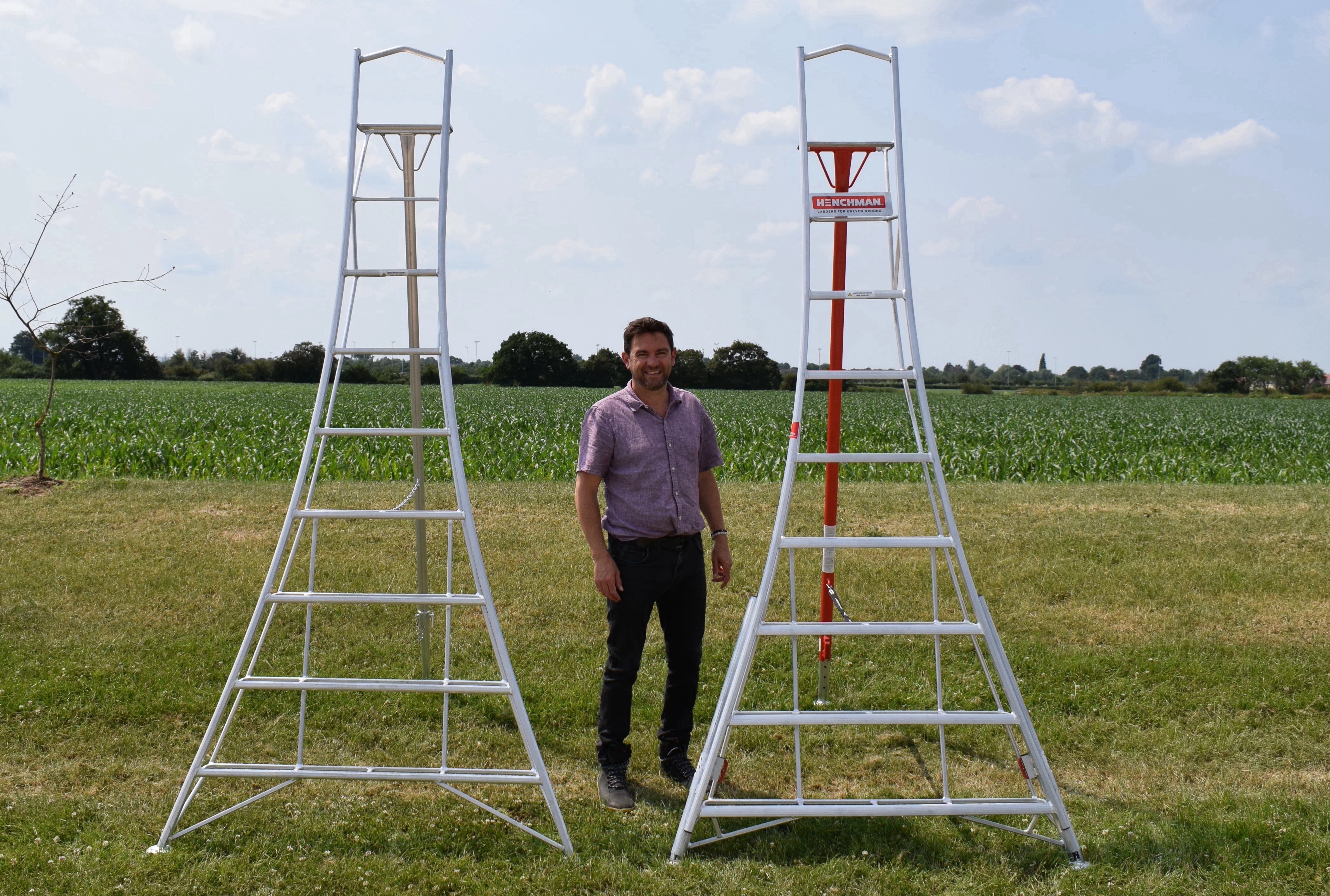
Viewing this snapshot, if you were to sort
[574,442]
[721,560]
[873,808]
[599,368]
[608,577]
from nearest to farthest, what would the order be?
[873,808], [608,577], [721,560], [574,442], [599,368]

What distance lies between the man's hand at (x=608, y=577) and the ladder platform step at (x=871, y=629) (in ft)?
2.23

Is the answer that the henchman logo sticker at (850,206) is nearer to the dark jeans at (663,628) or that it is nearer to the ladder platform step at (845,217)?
the ladder platform step at (845,217)

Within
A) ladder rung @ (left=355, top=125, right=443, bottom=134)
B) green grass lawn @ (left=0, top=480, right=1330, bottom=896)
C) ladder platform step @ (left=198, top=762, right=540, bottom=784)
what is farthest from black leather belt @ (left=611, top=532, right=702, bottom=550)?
ladder rung @ (left=355, top=125, right=443, bottom=134)

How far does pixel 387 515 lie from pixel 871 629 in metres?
1.90

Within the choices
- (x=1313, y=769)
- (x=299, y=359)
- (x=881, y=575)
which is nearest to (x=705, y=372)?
(x=299, y=359)

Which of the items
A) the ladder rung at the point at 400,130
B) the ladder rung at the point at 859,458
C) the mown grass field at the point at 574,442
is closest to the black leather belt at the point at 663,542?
the ladder rung at the point at 859,458

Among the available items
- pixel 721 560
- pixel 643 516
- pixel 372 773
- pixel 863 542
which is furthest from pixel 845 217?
pixel 372 773

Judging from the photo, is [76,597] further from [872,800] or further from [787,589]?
[872,800]

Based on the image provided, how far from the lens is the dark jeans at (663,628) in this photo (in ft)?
13.3

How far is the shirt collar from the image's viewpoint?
4.01 m

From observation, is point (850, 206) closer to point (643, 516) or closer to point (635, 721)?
point (643, 516)

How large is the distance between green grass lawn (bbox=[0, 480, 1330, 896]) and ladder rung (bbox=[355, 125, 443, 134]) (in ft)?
9.89

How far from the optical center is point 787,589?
7559 millimetres

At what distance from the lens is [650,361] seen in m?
3.96
